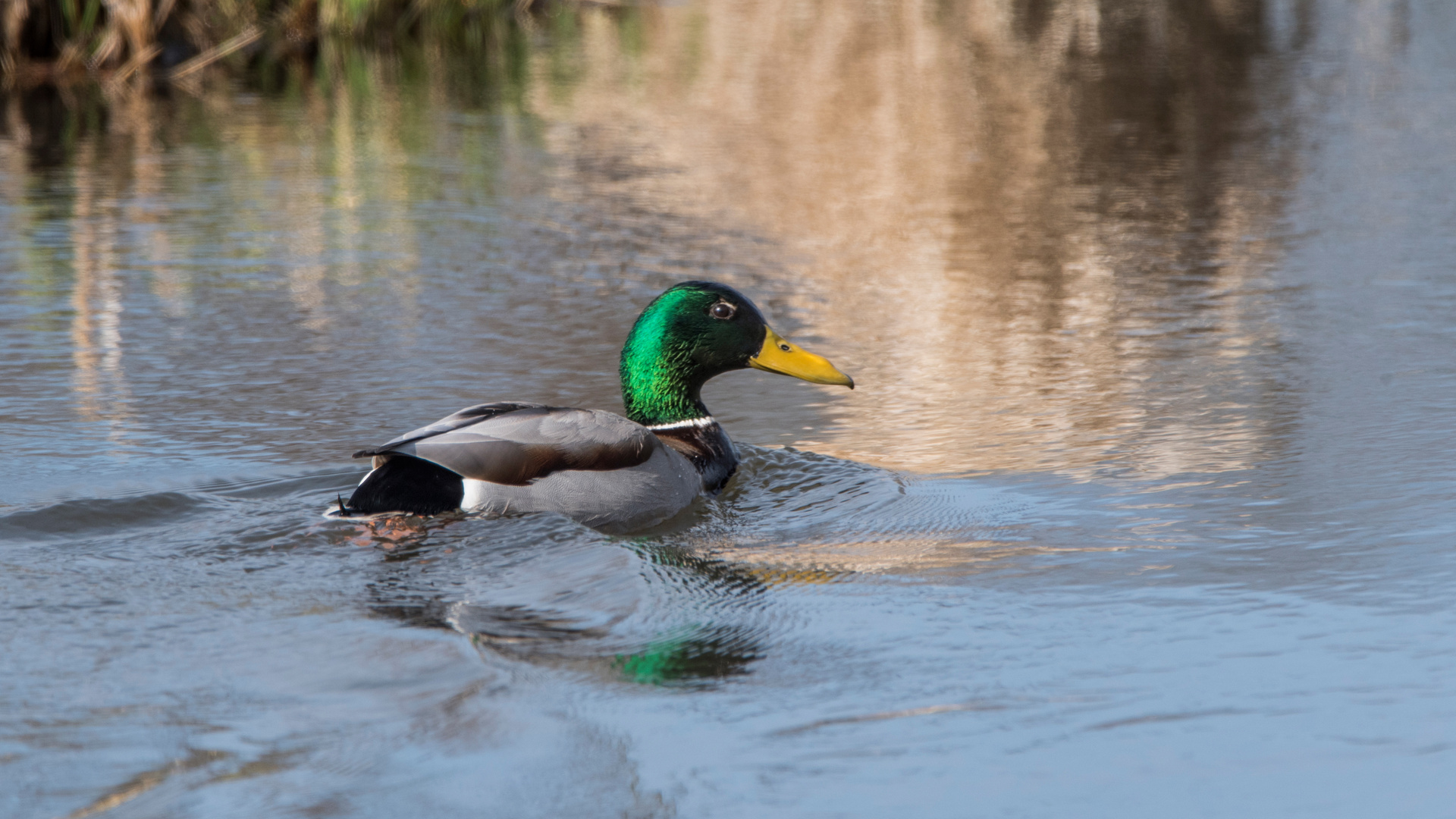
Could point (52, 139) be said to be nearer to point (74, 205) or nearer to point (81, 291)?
point (74, 205)

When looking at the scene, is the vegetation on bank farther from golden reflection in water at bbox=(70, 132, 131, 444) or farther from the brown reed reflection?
golden reflection in water at bbox=(70, 132, 131, 444)

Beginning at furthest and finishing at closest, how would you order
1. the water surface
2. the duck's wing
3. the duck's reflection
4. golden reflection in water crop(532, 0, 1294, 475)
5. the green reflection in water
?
golden reflection in water crop(532, 0, 1294, 475) < the duck's wing < the duck's reflection < the green reflection in water < the water surface

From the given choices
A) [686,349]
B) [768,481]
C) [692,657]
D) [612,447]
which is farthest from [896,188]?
[692,657]

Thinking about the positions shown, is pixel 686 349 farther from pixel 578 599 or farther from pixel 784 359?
pixel 578 599

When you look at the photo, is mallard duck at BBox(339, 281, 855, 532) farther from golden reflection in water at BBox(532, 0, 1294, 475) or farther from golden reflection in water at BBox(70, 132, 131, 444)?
golden reflection in water at BBox(70, 132, 131, 444)

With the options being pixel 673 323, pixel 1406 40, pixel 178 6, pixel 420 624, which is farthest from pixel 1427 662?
pixel 1406 40

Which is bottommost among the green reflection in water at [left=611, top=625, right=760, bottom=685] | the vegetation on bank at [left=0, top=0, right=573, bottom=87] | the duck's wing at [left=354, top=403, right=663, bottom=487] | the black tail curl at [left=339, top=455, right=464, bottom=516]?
the green reflection in water at [left=611, top=625, right=760, bottom=685]

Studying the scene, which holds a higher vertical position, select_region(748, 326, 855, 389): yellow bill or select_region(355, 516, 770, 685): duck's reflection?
select_region(748, 326, 855, 389): yellow bill

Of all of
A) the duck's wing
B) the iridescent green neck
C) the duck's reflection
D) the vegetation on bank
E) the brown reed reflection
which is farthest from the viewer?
the vegetation on bank

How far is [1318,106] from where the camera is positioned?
43.0 ft

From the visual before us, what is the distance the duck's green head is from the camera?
5.43 metres

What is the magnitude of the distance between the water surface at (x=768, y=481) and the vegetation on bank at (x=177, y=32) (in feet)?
6.54

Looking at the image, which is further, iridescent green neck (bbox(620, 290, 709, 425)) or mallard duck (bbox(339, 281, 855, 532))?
iridescent green neck (bbox(620, 290, 709, 425))

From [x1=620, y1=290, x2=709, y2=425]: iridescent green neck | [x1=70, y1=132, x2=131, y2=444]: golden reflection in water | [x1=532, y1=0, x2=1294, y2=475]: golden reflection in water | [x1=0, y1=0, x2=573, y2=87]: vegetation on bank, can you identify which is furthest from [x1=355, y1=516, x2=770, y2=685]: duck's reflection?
[x1=0, y1=0, x2=573, y2=87]: vegetation on bank
